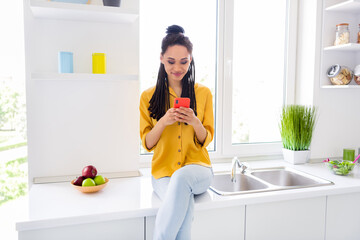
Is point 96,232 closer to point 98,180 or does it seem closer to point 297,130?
point 98,180

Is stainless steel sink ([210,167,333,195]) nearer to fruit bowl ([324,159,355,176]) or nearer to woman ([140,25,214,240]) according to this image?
fruit bowl ([324,159,355,176])

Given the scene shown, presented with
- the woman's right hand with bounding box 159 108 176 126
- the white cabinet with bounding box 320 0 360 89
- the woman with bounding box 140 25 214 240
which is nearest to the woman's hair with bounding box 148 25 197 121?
the woman with bounding box 140 25 214 240

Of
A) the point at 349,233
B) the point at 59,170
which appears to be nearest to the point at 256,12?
the point at 349,233

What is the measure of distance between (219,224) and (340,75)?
53.4 inches

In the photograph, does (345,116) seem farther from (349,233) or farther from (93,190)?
(93,190)

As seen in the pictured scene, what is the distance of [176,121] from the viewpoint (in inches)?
57.1

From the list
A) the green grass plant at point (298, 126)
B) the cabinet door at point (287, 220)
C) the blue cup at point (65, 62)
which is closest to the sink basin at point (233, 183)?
the cabinet door at point (287, 220)

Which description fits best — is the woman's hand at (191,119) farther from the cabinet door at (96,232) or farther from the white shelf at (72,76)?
the cabinet door at (96,232)

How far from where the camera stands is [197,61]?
2.04 metres

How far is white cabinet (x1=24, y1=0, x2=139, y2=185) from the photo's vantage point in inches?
61.9

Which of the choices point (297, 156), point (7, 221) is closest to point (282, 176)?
point (297, 156)

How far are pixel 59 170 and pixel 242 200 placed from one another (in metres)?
1.00

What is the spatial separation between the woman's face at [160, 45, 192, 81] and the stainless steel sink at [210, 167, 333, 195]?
0.68 metres

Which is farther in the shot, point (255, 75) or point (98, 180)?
point (255, 75)
